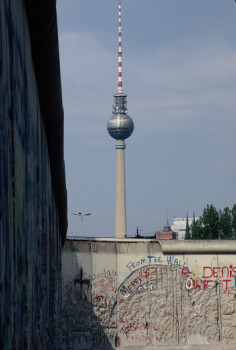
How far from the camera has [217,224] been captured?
74.0m

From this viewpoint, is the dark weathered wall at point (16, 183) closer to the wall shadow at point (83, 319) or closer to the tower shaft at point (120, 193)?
the wall shadow at point (83, 319)

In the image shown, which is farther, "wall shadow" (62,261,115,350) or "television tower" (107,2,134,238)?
"television tower" (107,2,134,238)

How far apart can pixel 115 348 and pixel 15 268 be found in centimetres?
2223

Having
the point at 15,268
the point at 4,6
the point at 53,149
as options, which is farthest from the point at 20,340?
the point at 53,149

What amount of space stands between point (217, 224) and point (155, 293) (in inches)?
1951

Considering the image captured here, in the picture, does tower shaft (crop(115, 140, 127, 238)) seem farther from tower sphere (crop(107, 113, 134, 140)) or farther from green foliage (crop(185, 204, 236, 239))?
green foliage (crop(185, 204, 236, 239))

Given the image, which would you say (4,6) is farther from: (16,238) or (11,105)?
(16,238)

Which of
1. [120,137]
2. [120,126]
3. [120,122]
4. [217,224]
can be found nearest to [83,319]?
[217,224]

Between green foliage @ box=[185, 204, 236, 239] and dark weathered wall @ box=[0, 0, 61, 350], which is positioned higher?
green foliage @ box=[185, 204, 236, 239]

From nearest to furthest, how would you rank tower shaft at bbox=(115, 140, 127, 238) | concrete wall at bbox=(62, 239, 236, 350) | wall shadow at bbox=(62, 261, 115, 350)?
wall shadow at bbox=(62, 261, 115, 350) < concrete wall at bbox=(62, 239, 236, 350) < tower shaft at bbox=(115, 140, 127, 238)

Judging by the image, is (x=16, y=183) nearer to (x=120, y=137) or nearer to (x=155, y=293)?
(x=155, y=293)

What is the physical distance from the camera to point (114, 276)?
25.2m

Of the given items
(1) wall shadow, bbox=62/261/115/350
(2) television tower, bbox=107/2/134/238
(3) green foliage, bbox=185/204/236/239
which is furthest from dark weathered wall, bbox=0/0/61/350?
(2) television tower, bbox=107/2/134/238

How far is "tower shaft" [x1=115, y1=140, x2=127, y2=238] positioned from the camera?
579 feet
